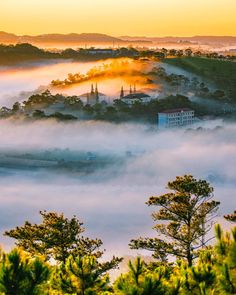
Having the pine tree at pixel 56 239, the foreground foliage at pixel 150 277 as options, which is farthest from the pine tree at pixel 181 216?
the foreground foliage at pixel 150 277

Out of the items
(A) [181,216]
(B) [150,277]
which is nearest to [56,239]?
(A) [181,216]

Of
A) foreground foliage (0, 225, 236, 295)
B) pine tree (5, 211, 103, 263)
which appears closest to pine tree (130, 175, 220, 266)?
pine tree (5, 211, 103, 263)

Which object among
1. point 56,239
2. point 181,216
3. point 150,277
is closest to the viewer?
point 150,277

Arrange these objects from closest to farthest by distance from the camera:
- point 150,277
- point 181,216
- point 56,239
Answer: point 150,277
point 56,239
point 181,216

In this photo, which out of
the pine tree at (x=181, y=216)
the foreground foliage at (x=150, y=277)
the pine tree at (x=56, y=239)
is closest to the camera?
the foreground foliage at (x=150, y=277)

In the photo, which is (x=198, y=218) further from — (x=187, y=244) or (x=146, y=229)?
(x=146, y=229)

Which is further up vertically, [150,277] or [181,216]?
[181,216]

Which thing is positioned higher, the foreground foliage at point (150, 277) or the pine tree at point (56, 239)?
the pine tree at point (56, 239)

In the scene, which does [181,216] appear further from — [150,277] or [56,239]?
[150,277]

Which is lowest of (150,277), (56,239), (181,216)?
(150,277)

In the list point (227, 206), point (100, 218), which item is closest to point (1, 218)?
point (100, 218)

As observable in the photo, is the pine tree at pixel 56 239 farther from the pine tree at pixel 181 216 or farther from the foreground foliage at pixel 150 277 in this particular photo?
the foreground foliage at pixel 150 277

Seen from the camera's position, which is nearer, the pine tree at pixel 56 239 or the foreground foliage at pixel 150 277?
the foreground foliage at pixel 150 277
